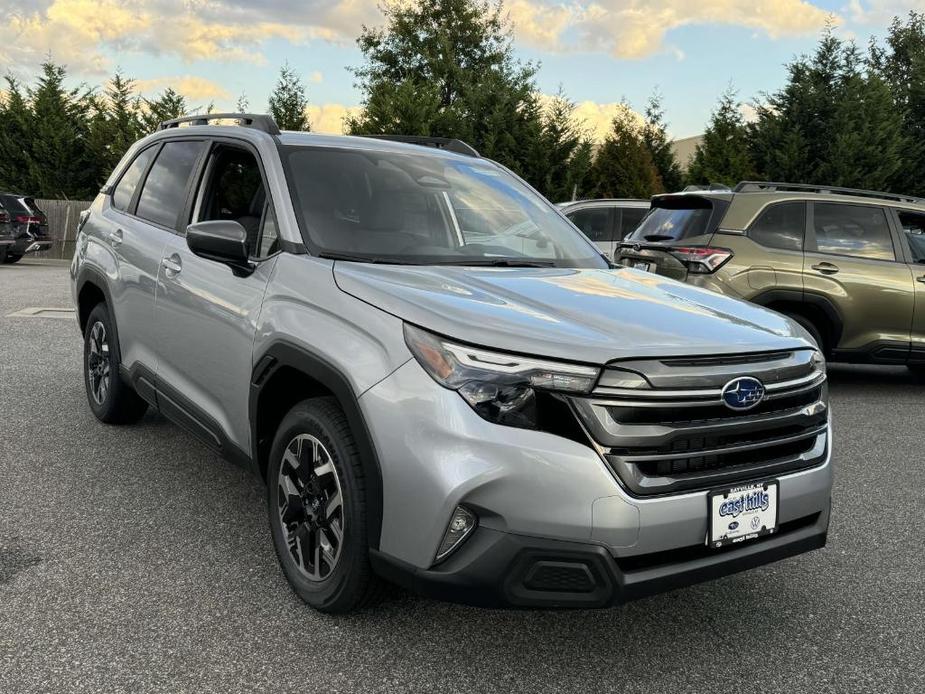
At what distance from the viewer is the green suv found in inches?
298

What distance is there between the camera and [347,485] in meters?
2.78

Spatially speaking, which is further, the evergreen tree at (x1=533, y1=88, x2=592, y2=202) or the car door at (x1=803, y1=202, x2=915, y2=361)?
the evergreen tree at (x1=533, y1=88, x2=592, y2=202)

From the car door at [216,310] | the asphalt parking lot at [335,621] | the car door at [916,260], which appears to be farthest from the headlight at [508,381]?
the car door at [916,260]

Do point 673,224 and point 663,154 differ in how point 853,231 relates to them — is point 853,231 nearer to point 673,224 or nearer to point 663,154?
point 673,224

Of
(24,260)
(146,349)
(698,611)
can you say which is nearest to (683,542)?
(698,611)

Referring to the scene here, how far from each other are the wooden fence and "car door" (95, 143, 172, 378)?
22.2 meters

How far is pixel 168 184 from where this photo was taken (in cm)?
475

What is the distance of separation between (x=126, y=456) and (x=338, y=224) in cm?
223

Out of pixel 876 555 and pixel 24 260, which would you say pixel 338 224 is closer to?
pixel 876 555

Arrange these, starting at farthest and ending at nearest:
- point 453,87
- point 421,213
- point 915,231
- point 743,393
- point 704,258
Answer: point 453,87, point 915,231, point 704,258, point 421,213, point 743,393

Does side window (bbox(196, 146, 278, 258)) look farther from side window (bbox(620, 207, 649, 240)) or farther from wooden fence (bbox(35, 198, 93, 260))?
wooden fence (bbox(35, 198, 93, 260))

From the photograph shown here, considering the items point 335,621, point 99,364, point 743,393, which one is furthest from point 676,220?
point 335,621

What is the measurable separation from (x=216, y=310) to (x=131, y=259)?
133 cm

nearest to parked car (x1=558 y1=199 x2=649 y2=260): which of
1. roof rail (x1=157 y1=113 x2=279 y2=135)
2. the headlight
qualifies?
roof rail (x1=157 y1=113 x2=279 y2=135)
